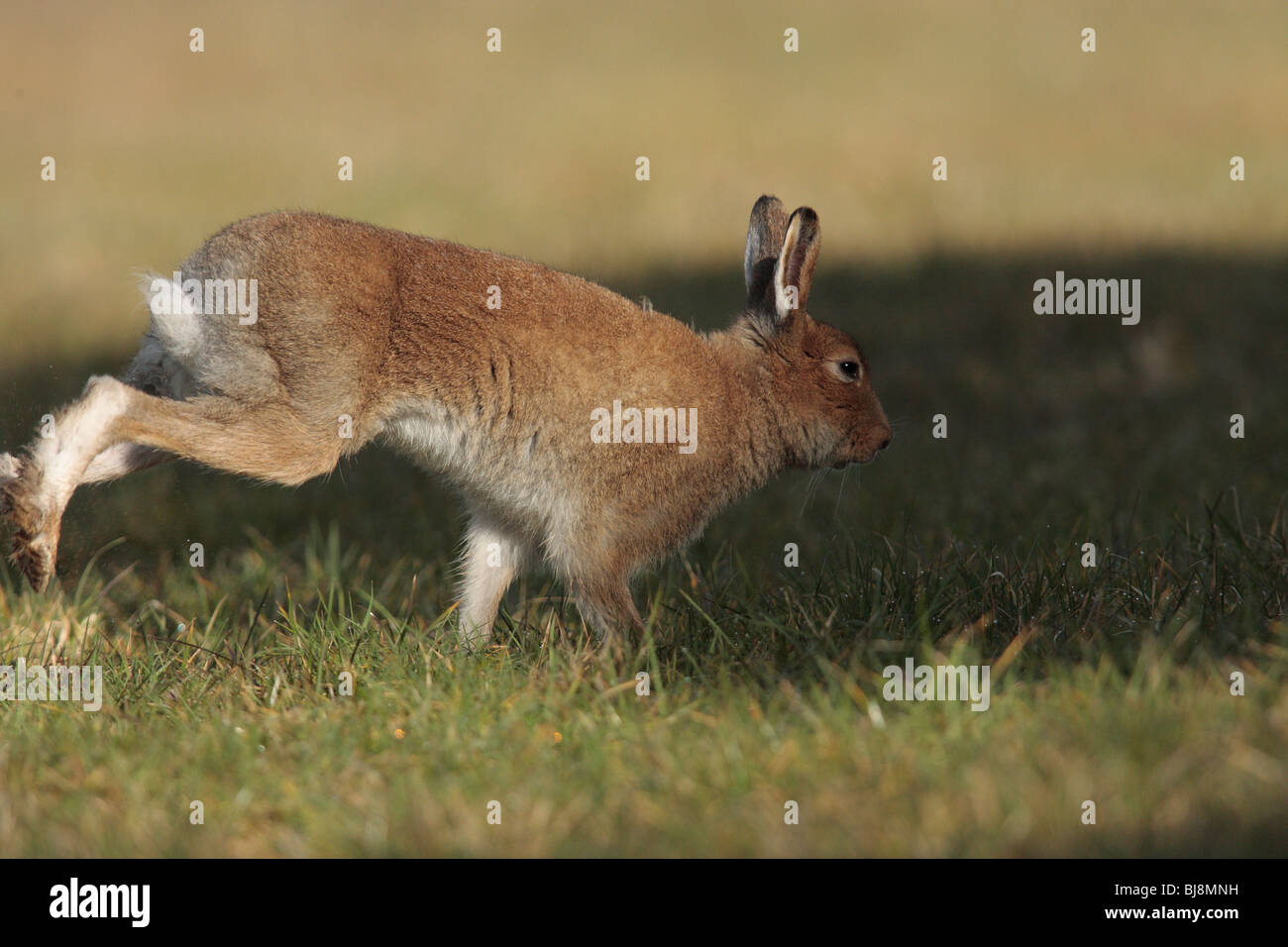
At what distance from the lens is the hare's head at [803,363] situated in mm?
5367

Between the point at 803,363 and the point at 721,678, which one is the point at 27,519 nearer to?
the point at 721,678

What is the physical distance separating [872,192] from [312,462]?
8.60m

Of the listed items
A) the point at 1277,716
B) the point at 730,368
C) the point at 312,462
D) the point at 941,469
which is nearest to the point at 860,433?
the point at 730,368

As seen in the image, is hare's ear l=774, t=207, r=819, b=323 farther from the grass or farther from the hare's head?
the grass

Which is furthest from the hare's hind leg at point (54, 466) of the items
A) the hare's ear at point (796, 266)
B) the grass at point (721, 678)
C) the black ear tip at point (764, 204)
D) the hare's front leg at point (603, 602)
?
the black ear tip at point (764, 204)

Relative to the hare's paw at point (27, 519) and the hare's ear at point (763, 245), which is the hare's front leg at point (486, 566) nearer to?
the hare's ear at point (763, 245)

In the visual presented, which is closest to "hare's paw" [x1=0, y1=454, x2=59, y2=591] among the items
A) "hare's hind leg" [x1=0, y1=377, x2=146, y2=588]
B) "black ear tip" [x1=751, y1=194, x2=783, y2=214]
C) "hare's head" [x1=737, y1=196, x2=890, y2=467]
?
"hare's hind leg" [x1=0, y1=377, x2=146, y2=588]

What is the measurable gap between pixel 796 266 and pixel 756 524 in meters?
1.57

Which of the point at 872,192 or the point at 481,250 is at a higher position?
the point at 872,192

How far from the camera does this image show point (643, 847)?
3.02 m

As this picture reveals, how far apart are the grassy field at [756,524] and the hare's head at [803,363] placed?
1.44 feet

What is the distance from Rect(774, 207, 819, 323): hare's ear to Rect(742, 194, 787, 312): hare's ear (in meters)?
0.15
